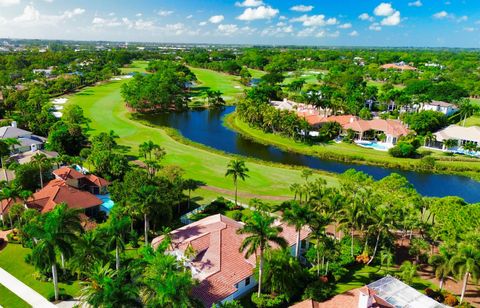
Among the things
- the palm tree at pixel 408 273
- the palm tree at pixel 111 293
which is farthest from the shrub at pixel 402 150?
the palm tree at pixel 111 293

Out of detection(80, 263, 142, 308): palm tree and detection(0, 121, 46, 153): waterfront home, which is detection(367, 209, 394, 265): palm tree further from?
detection(0, 121, 46, 153): waterfront home

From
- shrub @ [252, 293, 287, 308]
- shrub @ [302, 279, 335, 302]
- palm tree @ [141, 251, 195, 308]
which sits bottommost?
shrub @ [252, 293, 287, 308]

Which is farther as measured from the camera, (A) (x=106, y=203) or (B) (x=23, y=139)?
(B) (x=23, y=139)

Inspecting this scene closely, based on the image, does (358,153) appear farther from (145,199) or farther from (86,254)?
(86,254)

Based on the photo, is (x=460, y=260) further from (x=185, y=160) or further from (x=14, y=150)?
(x=14, y=150)

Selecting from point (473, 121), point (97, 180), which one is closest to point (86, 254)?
point (97, 180)

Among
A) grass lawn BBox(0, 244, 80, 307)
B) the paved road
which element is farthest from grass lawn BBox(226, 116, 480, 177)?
the paved road

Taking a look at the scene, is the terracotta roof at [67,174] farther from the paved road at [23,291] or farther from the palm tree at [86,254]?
the palm tree at [86,254]
